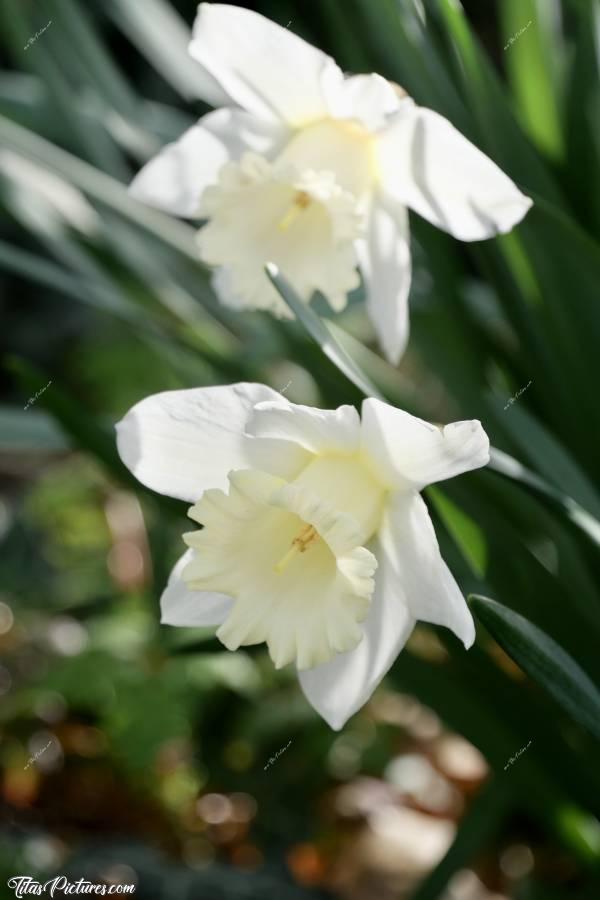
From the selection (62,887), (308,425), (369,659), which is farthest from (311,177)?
(62,887)

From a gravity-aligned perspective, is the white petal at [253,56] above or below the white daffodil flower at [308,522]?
above

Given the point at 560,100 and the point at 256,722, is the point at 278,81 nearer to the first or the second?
the point at 560,100

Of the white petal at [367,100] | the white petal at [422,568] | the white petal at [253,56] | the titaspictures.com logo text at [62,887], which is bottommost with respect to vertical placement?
the titaspictures.com logo text at [62,887]

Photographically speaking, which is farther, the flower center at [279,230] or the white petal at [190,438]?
the flower center at [279,230]

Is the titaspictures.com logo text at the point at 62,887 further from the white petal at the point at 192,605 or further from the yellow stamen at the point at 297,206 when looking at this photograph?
the yellow stamen at the point at 297,206

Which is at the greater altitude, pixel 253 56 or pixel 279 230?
pixel 253 56

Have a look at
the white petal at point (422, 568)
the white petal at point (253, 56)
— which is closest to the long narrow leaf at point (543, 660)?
the white petal at point (422, 568)

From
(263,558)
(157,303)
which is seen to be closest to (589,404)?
(263,558)

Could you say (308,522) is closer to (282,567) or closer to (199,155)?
(282,567)
